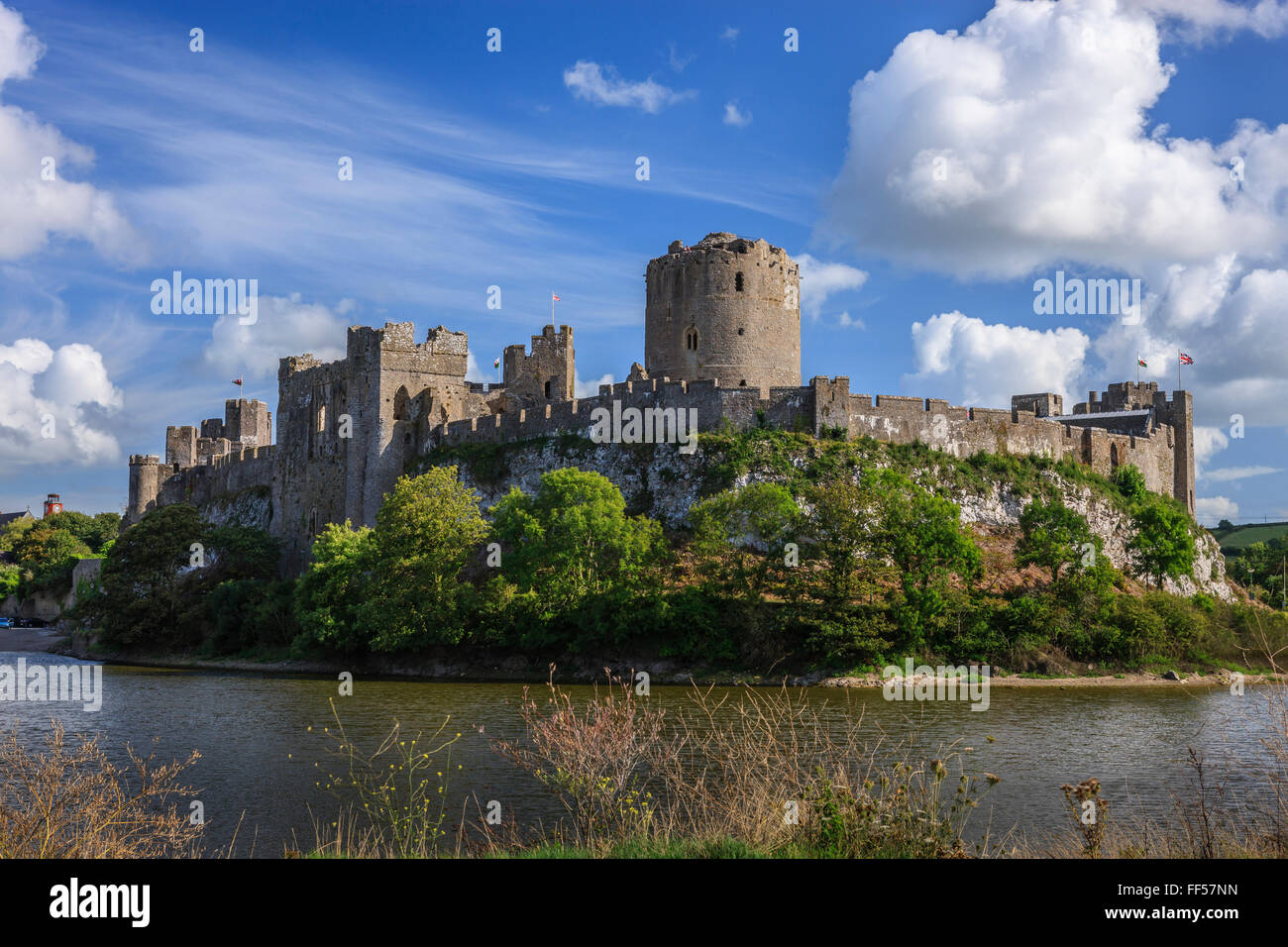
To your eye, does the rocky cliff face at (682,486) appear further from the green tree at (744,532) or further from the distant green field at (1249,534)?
the distant green field at (1249,534)

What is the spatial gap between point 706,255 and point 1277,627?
3069 cm

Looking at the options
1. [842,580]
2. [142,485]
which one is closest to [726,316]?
[842,580]

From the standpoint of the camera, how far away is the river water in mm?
18578

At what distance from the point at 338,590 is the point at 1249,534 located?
98242mm

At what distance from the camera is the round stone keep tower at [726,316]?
5688 centimetres

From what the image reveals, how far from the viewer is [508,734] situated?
26000 millimetres

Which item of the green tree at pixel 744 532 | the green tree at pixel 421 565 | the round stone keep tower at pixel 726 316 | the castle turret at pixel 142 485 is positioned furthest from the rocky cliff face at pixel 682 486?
the castle turret at pixel 142 485

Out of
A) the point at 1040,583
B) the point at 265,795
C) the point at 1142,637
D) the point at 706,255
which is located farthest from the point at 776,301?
the point at 265,795

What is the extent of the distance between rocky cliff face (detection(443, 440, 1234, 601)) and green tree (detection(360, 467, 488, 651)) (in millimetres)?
6369

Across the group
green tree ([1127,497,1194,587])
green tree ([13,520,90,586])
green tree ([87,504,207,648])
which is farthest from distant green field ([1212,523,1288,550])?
green tree ([13,520,90,586])

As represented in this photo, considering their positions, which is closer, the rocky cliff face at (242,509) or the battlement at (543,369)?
the battlement at (543,369)

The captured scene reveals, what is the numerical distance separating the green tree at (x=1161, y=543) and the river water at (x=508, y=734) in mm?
10425
